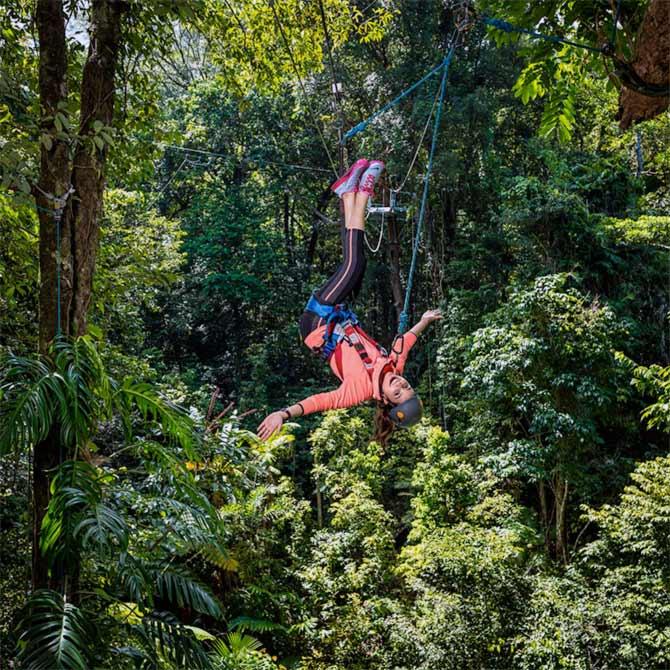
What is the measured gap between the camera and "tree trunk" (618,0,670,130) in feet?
6.33

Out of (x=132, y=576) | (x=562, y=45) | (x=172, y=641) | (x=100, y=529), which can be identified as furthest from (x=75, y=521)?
(x=562, y=45)

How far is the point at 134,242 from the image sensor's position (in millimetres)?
7121

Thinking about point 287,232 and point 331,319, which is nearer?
point 331,319

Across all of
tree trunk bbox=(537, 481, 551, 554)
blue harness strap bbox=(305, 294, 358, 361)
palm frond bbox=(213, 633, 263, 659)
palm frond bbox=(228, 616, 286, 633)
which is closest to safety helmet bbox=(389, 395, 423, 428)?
blue harness strap bbox=(305, 294, 358, 361)

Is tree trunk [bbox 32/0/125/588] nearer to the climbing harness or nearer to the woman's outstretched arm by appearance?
the woman's outstretched arm

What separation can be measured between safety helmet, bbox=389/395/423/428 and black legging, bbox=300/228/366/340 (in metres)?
0.44

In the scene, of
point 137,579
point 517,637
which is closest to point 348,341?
point 137,579

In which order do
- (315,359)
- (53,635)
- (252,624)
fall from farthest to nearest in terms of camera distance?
(315,359) < (252,624) < (53,635)

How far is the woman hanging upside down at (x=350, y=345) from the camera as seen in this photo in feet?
9.84

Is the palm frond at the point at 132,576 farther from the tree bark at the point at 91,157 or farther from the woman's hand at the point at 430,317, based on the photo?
the woman's hand at the point at 430,317

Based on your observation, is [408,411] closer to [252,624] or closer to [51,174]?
[51,174]

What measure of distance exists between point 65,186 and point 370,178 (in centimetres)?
110

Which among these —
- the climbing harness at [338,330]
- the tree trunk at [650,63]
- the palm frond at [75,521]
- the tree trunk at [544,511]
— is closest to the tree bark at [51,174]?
the palm frond at [75,521]

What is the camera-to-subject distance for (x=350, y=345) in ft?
10.1
